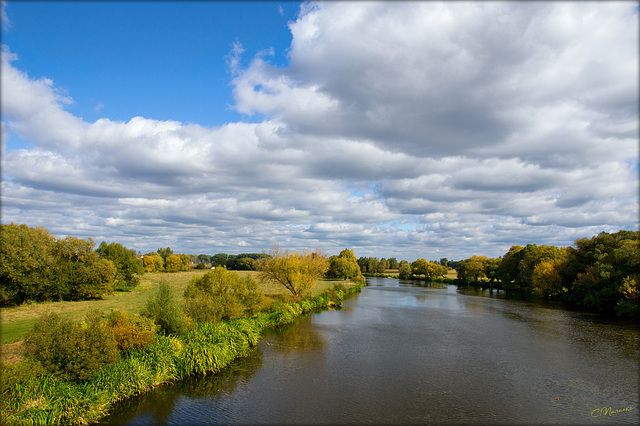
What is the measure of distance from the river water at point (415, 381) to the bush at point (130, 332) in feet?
7.79

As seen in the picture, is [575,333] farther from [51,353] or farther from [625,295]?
[51,353]

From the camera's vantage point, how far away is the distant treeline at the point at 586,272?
3738 centimetres

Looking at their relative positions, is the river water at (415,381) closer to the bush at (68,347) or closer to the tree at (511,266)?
the bush at (68,347)

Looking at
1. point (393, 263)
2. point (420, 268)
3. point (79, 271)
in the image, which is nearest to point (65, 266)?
point (79, 271)

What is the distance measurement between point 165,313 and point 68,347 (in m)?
6.72

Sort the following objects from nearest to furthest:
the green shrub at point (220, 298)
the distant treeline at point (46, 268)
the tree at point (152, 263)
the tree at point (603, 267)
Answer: the green shrub at point (220, 298) → the distant treeline at point (46, 268) → the tree at point (603, 267) → the tree at point (152, 263)

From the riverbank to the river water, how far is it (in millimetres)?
640

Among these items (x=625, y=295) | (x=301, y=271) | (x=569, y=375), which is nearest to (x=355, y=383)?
(x=569, y=375)

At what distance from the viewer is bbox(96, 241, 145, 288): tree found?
52328 millimetres

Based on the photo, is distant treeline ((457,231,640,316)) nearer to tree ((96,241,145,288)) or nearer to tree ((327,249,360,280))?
tree ((327,249,360,280))

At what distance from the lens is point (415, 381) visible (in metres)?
17.0

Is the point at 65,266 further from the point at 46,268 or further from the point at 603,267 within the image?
the point at 603,267

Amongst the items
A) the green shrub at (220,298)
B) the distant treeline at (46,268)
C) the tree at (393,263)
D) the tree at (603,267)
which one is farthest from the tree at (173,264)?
the tree at (393,263)

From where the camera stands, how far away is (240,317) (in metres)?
28.0
